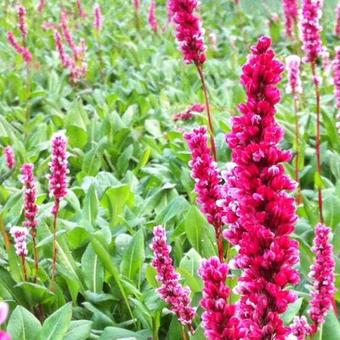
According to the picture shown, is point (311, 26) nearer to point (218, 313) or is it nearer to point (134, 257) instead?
point (134, 257)

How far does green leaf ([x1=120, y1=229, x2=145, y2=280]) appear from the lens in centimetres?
346

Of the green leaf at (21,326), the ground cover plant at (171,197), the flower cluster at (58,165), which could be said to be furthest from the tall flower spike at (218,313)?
the green leaf at (21,326)

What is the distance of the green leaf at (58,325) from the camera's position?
269cm

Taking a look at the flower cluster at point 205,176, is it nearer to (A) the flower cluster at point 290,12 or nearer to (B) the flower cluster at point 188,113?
(B) the flower cluster at point 188,113

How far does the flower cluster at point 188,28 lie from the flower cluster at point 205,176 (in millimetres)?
836

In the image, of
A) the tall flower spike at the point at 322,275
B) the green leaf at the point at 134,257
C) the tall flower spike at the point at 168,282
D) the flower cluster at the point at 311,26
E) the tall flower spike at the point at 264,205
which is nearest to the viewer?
the tall flower spike at the point at 264,205

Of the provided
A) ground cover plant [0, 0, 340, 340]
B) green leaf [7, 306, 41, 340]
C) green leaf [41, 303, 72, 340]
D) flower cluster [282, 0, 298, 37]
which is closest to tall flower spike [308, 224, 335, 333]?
ground cover plant [0, 0, 340, 340]

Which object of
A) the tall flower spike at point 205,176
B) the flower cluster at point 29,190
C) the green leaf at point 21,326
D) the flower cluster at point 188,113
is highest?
the tall flower spike at point 205,176

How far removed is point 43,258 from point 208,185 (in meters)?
1.75

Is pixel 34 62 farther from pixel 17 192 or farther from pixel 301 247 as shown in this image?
pixel 301 247

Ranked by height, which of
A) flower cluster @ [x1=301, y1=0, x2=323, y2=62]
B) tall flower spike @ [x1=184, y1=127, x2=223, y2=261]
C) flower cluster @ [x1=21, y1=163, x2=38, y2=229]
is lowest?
flower cluster @ [x1=21, y1=163, x2=38, y2=229]

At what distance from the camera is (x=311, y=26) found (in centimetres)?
332

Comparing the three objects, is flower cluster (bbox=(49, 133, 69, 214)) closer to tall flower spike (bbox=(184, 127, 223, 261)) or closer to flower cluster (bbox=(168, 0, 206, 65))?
tall flower spike (bbox=(184, 127, 223, 261))

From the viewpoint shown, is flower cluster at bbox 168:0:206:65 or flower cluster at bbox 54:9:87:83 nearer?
flower cluster at bbox 168:0:206:65
